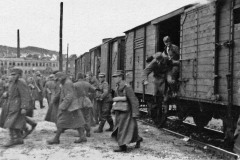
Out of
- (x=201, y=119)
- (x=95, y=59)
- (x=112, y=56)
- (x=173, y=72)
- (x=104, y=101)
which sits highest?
(x=95, y=59)

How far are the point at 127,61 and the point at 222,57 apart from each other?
6.33 metres

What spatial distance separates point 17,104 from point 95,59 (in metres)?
13.0

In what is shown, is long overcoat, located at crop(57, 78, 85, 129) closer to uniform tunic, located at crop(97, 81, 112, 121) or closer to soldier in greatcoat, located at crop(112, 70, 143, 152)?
soldier in greatcoat, located at crop(112, 70, 143, 152)

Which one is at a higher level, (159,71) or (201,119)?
(159,71)

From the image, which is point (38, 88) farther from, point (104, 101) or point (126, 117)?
point (126, 117)

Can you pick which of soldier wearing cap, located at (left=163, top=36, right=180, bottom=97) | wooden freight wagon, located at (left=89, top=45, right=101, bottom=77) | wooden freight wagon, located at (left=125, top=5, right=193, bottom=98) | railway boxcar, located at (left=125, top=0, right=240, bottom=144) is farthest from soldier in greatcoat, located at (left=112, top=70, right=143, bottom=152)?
wooden freight wagon, located at (left=89, top=45, right=101, bottom=77)

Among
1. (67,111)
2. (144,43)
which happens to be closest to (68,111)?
(67,111)

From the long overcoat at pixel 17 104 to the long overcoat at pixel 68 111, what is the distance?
2.51 feet

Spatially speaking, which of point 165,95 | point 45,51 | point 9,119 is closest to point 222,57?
point 165,95

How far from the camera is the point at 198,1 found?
25.3ft

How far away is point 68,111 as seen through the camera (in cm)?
739

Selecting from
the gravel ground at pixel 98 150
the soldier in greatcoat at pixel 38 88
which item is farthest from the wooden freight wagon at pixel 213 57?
the soldier in greatcoat at pixel 38 88

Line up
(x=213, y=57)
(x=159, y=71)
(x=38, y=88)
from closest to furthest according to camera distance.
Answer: (x=213, y=57) < (x=159, y=71) < (x=38, y=88)

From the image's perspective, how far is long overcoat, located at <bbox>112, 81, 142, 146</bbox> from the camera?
6738 mm
